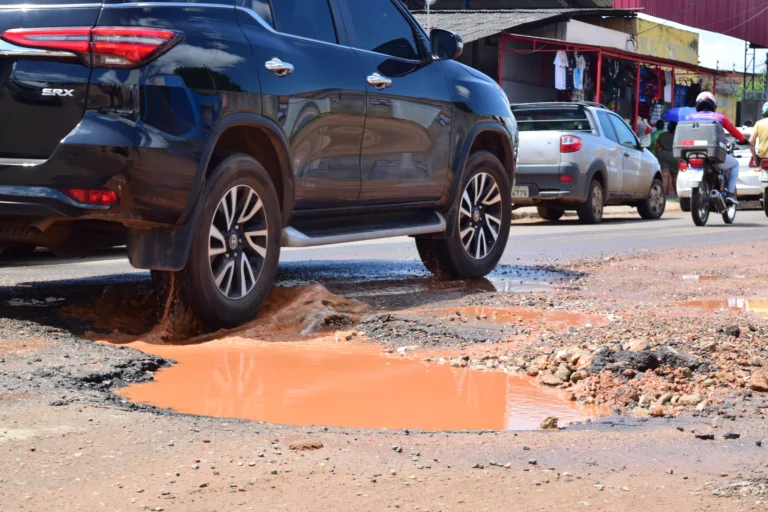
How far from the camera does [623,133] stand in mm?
19484

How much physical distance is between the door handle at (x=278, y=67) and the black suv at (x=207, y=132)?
22mm

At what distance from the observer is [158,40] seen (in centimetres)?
565

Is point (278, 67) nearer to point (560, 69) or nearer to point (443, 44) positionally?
point (443, 44)

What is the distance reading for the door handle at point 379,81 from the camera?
7.23 metres

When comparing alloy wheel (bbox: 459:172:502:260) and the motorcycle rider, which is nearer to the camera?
alloy wheel (bbox: 459:172:502:260)

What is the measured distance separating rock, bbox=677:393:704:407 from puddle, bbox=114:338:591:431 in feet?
1.16

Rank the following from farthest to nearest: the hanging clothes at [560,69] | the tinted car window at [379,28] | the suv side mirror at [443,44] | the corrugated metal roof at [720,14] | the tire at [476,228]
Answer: the corrugated metal roof at [720,14]
the hanging clothes at [560,69]
the tire at [476,228]
the suv side mirror at [443,44]
the tinted car window at [379,28]

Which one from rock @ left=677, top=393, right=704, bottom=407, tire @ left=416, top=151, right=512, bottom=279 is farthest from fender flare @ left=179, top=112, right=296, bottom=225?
rock @ left=677, top=393, right=704, bottom=407

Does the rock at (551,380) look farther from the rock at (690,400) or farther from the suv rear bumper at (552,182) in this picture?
the suv rear bumper at (552,182)

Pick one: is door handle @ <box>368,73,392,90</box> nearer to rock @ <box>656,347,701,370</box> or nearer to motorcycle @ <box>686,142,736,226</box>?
rock @ <box>656,347,701,370</box>

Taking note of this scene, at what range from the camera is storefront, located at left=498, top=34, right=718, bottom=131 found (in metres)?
26.8

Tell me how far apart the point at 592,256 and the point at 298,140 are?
5451mm

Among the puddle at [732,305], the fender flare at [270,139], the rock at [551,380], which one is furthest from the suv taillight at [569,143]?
the rock at [551,380]

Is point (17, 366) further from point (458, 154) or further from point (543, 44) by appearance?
point (543, 44)
